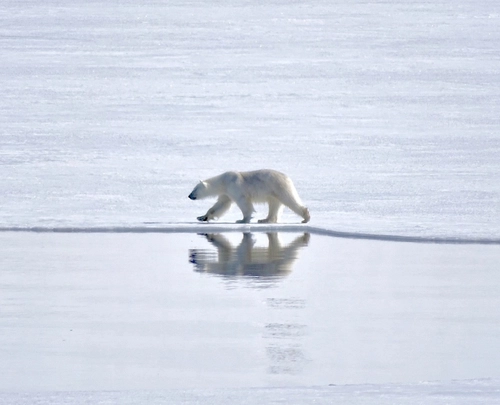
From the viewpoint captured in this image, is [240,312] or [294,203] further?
[294,203]

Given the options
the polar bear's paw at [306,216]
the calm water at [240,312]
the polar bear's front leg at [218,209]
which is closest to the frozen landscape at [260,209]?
the calm water at [240,312]

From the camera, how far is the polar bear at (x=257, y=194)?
35.8ft

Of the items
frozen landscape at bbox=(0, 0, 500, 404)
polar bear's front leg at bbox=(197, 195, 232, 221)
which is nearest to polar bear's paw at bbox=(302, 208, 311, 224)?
frozen landscape at bbox=(0, 0, 500, 404)

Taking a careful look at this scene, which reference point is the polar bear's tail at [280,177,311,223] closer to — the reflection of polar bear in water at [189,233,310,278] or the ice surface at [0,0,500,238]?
the ice surface at [0,0,500,238]

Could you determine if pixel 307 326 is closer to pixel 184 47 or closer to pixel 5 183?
pixel 5 183

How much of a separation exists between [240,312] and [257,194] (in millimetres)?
4566

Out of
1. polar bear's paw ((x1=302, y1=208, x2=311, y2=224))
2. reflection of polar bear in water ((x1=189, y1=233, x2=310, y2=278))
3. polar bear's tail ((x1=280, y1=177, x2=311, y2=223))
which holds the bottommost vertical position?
reflection of polar bear in water ((x1=189, y1=233, x2=310, y2=278))

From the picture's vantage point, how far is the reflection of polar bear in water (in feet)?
26.5

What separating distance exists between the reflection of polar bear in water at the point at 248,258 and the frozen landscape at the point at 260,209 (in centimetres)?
4

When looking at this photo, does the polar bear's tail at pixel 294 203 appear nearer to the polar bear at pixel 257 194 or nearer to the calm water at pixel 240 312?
the polar bear at pixel 257 194

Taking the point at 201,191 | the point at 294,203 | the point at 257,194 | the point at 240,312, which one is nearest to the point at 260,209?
the point at 201,191

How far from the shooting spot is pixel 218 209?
11195mm

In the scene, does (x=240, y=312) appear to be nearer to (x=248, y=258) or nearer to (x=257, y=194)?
(x=248, y=258)

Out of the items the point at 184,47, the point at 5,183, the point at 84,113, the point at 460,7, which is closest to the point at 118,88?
the point at 84,113
